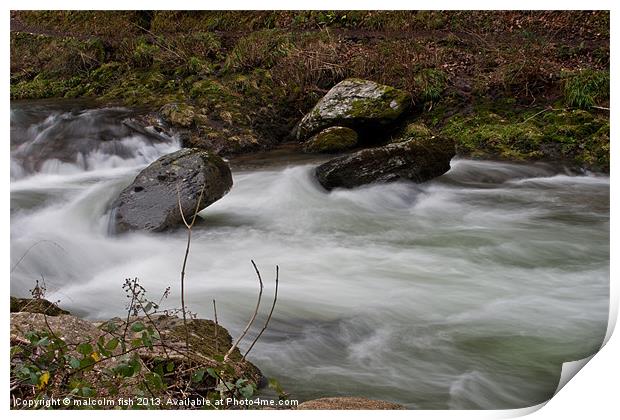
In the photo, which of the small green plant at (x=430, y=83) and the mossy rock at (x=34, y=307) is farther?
the small green plant at (x=430, y=83)

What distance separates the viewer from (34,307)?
333cm

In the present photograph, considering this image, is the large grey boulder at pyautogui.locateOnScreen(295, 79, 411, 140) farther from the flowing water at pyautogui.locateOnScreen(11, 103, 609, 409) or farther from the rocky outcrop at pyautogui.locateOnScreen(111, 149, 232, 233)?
the rocky outcrop at pyautogui.locateOnScreen(111, 149, 232, 233)

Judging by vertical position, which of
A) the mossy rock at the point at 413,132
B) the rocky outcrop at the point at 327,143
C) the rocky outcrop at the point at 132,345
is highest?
the mossy rock at the point at 413,132

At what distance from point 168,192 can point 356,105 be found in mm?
1540

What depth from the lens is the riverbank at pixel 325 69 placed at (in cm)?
372

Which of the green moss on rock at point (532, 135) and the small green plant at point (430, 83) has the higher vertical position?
the small green plant at point (430, 83)

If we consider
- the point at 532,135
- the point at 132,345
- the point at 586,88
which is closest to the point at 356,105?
the point at 532,135

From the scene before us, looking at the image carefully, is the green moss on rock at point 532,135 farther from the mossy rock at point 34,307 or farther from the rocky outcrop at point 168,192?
the mossy rock at point 34,307

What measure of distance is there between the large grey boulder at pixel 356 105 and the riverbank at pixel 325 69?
0.07 m

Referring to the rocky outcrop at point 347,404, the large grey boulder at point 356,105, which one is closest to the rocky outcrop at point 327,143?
the large grey boulder at point 356,105

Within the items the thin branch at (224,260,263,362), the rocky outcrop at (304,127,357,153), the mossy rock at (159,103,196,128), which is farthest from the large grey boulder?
the thin branch at (224,260,263,362)

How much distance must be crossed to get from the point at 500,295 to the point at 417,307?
1.61 feet

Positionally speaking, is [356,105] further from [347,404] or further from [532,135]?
[347,404]
